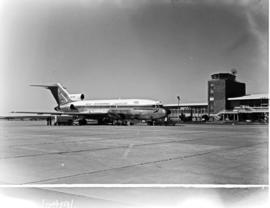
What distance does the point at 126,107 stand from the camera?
4459 centimetres

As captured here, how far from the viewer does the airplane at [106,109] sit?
42438mm

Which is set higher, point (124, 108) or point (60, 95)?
point (60, 95)

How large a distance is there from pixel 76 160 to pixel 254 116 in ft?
243

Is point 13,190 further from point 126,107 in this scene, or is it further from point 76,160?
point 126,107

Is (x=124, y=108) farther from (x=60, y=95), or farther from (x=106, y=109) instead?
(x=60, y=95)

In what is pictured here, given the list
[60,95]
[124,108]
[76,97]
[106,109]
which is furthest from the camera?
[76,97]

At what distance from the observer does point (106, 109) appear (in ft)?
155

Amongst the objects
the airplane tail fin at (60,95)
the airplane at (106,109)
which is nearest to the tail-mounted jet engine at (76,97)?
the airplane at (106,109)

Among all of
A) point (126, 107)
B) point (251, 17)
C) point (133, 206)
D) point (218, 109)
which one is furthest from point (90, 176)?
point (218, 109)

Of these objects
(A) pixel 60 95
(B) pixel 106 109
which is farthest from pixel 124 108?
(A) pixel 60 95

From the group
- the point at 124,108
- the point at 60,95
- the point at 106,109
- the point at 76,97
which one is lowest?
the point at 106,109

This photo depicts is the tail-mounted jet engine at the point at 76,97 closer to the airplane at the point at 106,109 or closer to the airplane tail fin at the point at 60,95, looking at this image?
the airplane at the point at 106,109

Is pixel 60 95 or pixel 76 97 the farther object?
pixel 76 97

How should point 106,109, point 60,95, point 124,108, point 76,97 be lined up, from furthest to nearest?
point 76,97
point 60,95
point 106,109
point 124,108
